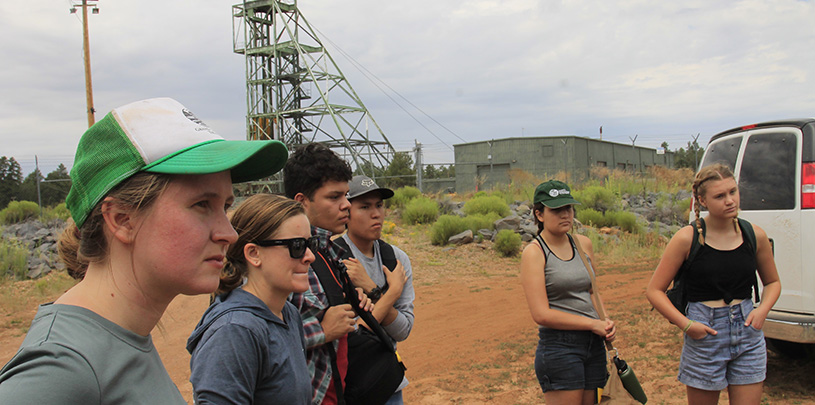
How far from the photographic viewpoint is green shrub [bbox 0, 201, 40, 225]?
64.3 feet

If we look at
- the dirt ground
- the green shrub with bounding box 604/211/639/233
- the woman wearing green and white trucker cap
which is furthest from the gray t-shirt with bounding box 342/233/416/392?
the green shrub with bounding box 604/211/639/233

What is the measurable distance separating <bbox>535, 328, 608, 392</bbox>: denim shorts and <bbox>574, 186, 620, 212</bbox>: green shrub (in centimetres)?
1443

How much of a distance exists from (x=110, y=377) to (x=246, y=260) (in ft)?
3.75

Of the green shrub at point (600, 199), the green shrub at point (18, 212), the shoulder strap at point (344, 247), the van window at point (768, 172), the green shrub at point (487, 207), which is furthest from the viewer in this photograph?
the green shrub at point (18, 212)

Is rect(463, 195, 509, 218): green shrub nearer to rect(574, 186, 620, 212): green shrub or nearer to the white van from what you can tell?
rect(574, 186, 620, 212): green shrub

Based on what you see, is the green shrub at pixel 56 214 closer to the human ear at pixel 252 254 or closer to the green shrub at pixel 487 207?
the green shrub at pixel 487 207

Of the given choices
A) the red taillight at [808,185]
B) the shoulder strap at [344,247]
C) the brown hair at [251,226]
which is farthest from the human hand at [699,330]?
the brown hair at [251,226]

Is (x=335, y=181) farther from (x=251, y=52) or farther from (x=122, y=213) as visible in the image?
(x=251, y=52)

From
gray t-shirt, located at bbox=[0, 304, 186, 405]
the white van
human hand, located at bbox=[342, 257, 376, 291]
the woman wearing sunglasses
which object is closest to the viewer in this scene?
gray t-shirt, located at bbox=[0, 304, 186, 405]

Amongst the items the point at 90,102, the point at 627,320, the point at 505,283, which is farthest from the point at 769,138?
the point at 90,102

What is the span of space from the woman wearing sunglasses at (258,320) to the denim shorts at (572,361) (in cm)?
179

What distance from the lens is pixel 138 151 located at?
1172 mm

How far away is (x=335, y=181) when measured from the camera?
3.04 metres

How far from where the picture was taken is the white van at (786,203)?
165 inches
